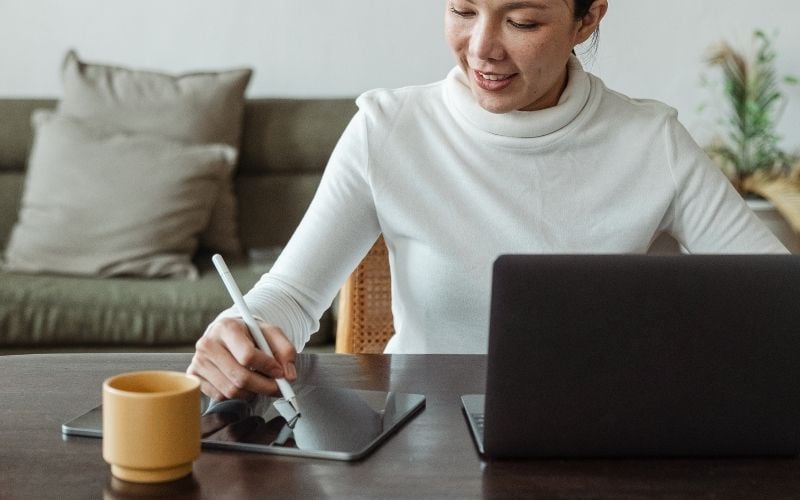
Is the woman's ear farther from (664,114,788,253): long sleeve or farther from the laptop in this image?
the laptop

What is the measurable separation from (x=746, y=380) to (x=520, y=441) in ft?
0.64

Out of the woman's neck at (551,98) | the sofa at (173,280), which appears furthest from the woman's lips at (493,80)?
the sofa at (173,280)

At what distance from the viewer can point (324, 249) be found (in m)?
1.40

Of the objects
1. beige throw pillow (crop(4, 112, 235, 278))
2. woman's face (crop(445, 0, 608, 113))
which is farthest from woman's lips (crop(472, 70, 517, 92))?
beige throw pillow (crop(4, 112, 235, 278))

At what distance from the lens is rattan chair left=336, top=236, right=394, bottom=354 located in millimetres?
1546

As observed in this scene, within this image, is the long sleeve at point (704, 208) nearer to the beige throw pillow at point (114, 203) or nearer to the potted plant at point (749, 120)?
the beige throw pillow at point (114, 203)

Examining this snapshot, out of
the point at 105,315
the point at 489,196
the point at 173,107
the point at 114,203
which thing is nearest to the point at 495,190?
the point at 489,196

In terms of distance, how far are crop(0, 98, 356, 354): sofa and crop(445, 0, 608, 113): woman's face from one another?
1.32 m

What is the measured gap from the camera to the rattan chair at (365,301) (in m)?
1.55

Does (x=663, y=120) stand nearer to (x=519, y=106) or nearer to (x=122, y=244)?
(x=519, y=106)

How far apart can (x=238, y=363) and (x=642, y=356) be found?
42 cm

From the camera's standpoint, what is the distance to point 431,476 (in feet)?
2.84

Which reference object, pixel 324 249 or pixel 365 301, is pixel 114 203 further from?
pixel 324 249

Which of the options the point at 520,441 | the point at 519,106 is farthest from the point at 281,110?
the point at 520,441
